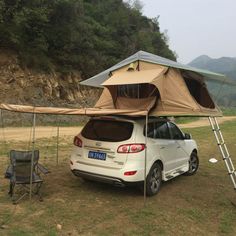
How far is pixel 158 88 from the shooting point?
7.91 metres

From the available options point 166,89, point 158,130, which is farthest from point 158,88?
point 158,130

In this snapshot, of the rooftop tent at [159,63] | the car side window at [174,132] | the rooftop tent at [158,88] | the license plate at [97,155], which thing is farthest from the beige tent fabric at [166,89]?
the license plate at [97,155]

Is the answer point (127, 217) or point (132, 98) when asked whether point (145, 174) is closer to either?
point (127, 217)

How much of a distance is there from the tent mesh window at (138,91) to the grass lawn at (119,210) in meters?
2.13

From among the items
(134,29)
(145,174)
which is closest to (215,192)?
(145,174)

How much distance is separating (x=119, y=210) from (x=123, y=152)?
3.68 feet

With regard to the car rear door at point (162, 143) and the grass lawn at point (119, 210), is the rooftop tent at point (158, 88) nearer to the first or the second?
the car rear door at point (162, 143)

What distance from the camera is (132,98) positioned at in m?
9.01

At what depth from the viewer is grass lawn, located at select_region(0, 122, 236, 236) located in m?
6.05

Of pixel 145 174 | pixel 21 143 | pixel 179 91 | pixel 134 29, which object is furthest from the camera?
pixel 134 29

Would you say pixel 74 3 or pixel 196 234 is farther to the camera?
pixel 74 3

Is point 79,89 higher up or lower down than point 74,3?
lower down

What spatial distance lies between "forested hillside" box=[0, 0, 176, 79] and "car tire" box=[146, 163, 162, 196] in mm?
20149

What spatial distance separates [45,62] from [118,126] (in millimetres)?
22804
